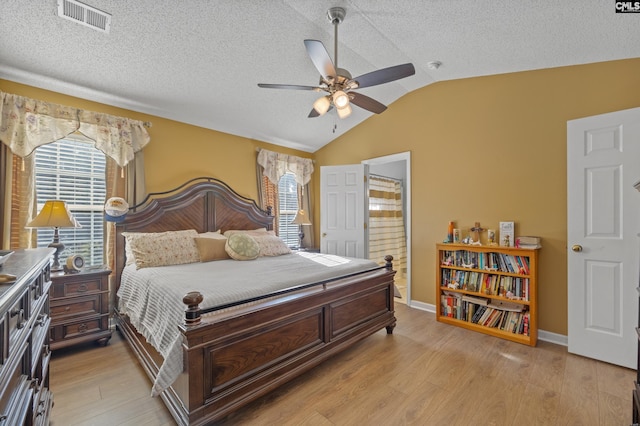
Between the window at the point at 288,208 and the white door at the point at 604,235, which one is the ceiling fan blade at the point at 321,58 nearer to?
the white door at the point at 604,235

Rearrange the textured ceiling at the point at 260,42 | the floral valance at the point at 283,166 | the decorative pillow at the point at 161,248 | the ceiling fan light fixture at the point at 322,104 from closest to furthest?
the textured ceiling at the point at 260,42
the ceiling fan light fixture at the point at 322,104
the decorative pillow at the point at 161,248
the floral valance at the point at 283,166

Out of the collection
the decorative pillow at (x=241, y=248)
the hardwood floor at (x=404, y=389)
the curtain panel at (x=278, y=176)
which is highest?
the curtain panel at (x=278, y=176)

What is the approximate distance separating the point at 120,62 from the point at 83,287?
81.9 inches

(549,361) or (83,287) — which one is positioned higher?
(83,287)

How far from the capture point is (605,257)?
244cm

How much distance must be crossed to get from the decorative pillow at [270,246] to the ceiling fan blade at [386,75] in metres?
2.19

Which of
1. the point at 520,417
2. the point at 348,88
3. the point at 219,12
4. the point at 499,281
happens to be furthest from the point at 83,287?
the point at 499,281

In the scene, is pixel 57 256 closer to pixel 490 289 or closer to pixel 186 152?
pixel 186 152

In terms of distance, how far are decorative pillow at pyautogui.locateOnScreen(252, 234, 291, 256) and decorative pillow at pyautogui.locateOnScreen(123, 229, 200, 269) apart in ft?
2.40

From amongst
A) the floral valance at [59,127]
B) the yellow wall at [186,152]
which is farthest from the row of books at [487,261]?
the floral valance at [59,127]

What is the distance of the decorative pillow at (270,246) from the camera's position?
3499mm

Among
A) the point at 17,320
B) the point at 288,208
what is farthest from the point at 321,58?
the point at 288,208

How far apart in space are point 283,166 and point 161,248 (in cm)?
248

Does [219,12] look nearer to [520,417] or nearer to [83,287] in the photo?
[83,287]
